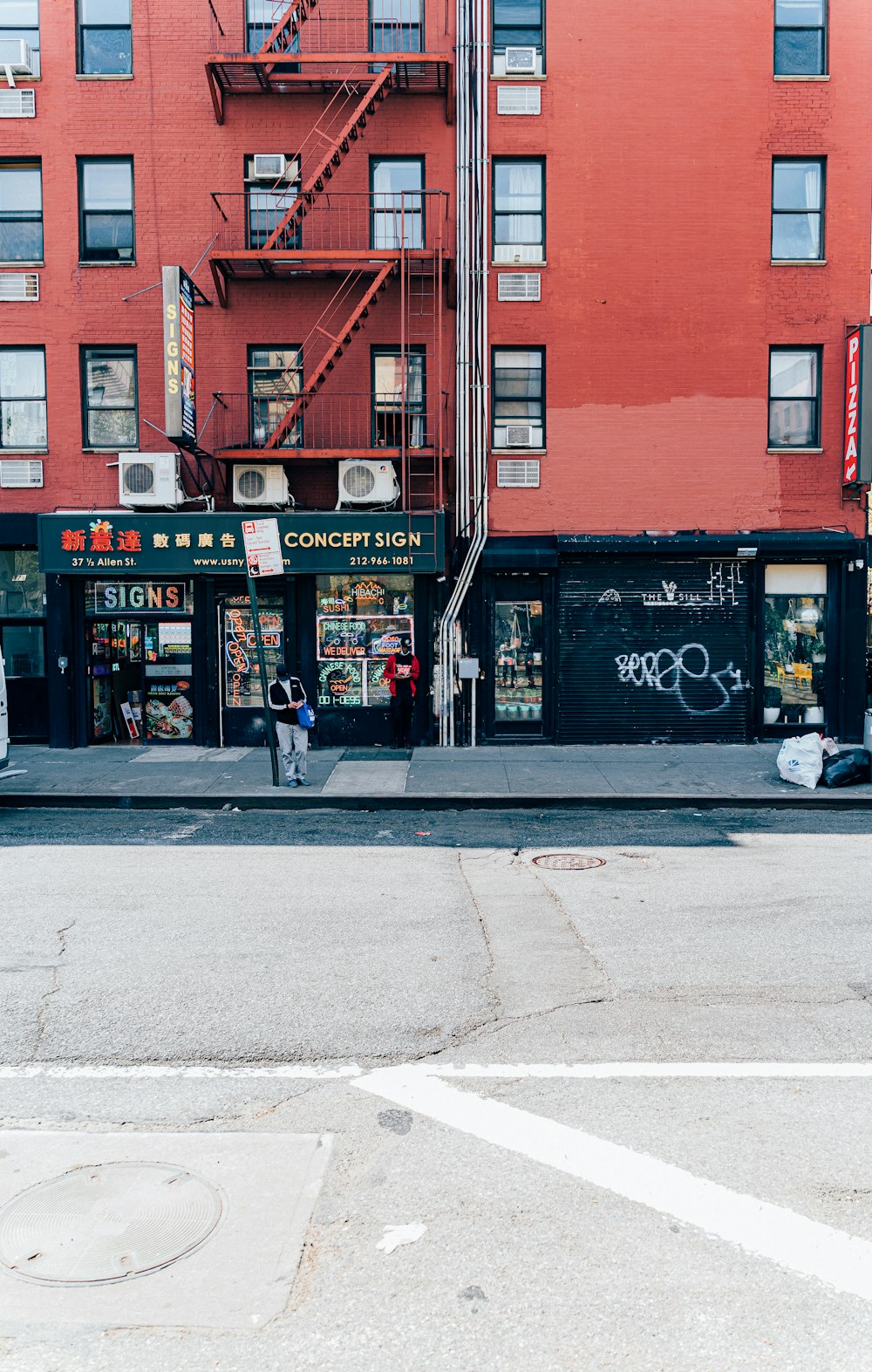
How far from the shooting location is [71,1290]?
140 inches

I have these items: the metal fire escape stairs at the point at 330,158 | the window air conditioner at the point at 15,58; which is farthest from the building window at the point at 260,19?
the window air conditioner at the point at 15,58

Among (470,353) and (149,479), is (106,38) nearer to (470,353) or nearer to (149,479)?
(149,479)

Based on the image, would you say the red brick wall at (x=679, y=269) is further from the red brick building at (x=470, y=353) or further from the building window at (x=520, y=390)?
the building window at (x=520, y=390)

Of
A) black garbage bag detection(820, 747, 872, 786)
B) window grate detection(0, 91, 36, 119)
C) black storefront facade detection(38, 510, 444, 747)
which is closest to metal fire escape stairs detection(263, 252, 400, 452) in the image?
black storefront facade detection(38, 510, 444, 747)

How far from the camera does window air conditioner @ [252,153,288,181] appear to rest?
16.3 meters

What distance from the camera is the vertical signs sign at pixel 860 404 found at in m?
16.1

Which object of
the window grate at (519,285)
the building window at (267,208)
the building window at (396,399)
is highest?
the building window at (267,208)

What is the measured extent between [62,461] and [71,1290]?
15.4m

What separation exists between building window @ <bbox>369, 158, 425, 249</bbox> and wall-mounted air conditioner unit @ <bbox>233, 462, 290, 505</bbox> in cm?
403

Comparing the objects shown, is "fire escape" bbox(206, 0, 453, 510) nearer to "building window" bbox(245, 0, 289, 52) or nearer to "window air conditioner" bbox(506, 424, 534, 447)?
"building window" bbox(245, 0, 289, 52)

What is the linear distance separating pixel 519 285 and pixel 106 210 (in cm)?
677

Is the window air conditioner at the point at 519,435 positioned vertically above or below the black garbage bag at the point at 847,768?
above

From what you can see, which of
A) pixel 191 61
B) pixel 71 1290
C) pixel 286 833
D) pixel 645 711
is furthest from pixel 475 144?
pixel 71 1290

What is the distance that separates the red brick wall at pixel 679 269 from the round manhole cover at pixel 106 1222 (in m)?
13.6
